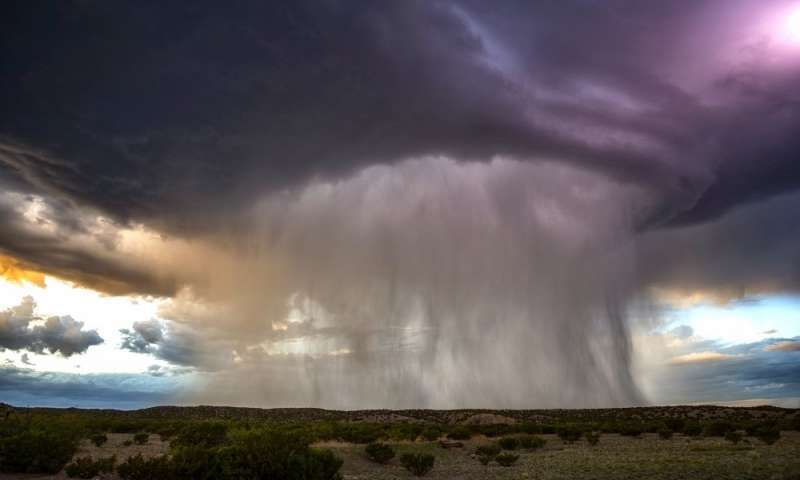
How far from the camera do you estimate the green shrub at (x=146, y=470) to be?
20.9 m

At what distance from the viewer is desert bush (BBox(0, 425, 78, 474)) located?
23172 millimetres

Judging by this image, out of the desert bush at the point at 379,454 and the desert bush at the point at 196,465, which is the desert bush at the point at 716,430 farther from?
the desert bush at the point at 196,465

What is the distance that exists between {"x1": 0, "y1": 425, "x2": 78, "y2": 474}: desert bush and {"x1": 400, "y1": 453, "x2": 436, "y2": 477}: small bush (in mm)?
16555

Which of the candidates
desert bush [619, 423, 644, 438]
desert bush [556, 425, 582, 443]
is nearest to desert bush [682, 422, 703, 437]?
desert bush [619, 423, 644, 438]

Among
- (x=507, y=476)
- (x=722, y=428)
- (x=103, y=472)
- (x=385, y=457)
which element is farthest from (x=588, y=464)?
(x=722, y=428)

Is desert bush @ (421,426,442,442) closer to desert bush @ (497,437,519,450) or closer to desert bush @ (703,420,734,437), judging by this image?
desert bush @ (497,437,519,450)

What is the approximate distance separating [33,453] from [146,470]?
6.29 m

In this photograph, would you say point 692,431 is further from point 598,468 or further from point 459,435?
point 598,468

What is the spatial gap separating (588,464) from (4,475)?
27.6m

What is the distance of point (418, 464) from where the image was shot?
1126 inches

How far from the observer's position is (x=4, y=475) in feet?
74.6

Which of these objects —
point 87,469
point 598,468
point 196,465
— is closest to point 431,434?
point 598,468

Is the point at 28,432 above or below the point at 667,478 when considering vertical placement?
above

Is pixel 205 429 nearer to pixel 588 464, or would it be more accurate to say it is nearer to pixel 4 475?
pixel 4 475
